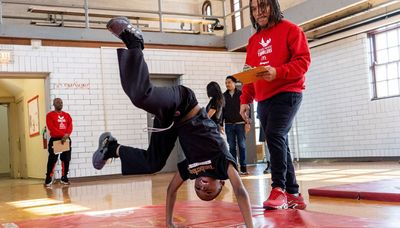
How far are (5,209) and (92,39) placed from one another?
524cm

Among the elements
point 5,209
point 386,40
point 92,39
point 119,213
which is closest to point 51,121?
point 92,39

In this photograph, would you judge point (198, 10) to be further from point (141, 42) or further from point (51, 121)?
point (141, 42)

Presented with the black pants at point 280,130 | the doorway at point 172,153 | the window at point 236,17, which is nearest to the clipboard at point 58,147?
the doorway at point 172,153

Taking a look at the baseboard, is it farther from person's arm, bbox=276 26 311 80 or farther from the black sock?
the black sock

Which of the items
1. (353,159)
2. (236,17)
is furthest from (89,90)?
(236,17)

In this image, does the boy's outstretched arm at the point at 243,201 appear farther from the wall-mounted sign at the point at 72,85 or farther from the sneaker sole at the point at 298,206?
the wall-mounted sign at the point at 72,85

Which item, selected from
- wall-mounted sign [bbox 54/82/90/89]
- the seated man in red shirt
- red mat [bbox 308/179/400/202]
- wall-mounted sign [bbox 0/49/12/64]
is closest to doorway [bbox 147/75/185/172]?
wall-mounted sign [bbox 54/82/90/89]

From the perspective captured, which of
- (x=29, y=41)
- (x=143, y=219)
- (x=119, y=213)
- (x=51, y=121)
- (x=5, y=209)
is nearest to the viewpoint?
(x=143, y=219)

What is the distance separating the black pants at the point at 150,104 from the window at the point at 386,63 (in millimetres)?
7306

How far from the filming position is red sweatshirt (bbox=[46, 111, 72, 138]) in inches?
321

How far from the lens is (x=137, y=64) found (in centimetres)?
269

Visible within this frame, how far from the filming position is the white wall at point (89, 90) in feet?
29.3

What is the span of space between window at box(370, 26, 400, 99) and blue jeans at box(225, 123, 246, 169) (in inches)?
138

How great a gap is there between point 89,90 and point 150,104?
6.88 metres
